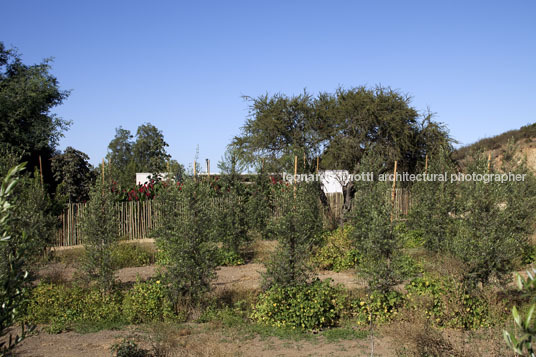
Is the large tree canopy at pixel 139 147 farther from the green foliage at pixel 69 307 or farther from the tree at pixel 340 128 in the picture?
the green foliage at pixel 69 307

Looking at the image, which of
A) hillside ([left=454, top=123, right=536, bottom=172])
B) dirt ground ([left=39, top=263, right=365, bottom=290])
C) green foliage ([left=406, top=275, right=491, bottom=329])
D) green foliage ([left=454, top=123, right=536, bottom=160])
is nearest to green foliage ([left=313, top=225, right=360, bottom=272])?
dirt ground ([left=39, top=263, right=365, bottom=290])

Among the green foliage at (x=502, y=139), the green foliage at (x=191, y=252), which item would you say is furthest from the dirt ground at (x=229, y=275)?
the green foliage at (x=502, y=139)

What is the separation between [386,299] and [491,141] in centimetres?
3235

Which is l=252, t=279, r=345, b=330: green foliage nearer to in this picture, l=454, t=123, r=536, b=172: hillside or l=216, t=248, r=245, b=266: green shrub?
l=216, t=248, r=245, b=266: green shrub

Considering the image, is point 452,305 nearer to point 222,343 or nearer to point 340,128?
point 222,343

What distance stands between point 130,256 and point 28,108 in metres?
9.99

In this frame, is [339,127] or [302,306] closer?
[302,306]

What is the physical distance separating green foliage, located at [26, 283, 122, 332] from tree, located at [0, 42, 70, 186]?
1075 centimetres


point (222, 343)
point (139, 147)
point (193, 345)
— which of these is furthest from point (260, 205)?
point (139, 147)

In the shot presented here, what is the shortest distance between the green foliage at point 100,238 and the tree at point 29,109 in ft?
33.2

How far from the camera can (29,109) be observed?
715 inches

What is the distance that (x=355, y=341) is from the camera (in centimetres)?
595

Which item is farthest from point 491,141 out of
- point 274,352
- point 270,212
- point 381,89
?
point 274,352

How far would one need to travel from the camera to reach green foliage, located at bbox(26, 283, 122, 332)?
690 cm
